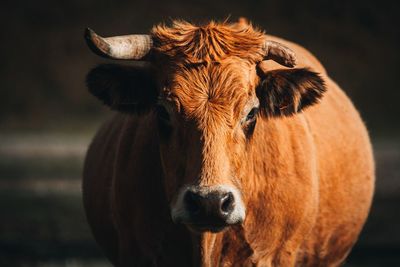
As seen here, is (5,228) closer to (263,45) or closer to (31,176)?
(31,176)

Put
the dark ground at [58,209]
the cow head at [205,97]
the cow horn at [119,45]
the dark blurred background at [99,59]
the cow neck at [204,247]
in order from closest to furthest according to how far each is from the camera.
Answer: the cow head at [205,97], the cow horn at [119,45], the cow neck at [204,247], the dark ground at [58,209], the dark blurred background at [99,59]

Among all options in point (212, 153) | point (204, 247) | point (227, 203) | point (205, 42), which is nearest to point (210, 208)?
point (227, 203)

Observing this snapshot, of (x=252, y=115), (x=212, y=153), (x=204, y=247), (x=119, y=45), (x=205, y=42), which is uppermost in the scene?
(x=205, y=42)

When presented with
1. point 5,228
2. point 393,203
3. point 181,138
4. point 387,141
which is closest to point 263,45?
point 181,138

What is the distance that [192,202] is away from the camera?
596 centimetres

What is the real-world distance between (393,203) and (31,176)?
702 cm

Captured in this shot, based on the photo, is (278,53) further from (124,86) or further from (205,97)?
(124,86)

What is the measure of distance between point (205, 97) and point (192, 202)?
0.66m

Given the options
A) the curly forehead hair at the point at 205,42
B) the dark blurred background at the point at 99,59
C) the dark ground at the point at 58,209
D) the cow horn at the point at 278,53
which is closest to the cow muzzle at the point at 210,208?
the curly forehead hair at the point at 205,42

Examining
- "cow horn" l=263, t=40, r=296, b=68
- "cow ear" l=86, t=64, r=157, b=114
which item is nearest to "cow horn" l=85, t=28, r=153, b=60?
"cow ear" l=86, t=64, r=157, b=114

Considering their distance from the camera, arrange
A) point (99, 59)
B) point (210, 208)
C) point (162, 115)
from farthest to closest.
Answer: point (99, 59), point (162, 115), point (210, 208)

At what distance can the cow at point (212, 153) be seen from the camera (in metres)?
6.17

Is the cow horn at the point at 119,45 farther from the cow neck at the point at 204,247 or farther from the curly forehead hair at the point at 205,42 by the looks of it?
the cow neck at the point at 204,247

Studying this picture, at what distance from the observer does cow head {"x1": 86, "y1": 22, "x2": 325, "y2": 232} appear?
6.02 meters
